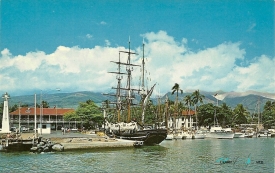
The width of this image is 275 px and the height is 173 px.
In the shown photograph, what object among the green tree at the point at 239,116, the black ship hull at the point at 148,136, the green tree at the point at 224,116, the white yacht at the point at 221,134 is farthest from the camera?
the green tree at the point at 239,116

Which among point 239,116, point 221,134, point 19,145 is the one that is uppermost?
point 239,116

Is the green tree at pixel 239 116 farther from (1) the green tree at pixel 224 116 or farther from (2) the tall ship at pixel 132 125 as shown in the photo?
(2) the tall ship at pixel 132 125

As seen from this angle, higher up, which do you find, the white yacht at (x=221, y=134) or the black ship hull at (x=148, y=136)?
the black ship hull at (x=148, y=136)

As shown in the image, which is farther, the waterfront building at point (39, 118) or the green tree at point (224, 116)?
the green tree at point (224, 116)

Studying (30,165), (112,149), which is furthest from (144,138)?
(30,165)

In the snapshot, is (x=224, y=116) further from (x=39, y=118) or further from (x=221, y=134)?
(x=39, y=118)

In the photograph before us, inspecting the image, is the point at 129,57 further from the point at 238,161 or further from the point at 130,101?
the point at 238,161

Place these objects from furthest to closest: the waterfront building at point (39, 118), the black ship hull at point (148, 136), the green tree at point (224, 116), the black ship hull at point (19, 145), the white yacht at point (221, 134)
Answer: the green tree at point (224, 116), the waterfront building at point (39, 118), the white yacht at point (221, 134), the black ship hull at point (148, 136), the black ship hull at point (19, 145)

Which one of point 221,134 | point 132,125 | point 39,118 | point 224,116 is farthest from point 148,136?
point 224,116

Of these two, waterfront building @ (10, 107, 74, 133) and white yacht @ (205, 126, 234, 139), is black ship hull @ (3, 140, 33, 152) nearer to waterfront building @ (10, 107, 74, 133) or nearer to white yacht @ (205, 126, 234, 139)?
waterfront building @ (10, 107, 74, 133)

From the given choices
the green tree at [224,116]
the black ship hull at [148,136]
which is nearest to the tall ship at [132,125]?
the black ship hull at [148,136]

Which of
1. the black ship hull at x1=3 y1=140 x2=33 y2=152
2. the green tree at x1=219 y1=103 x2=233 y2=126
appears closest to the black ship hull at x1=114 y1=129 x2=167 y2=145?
the black ship hull at x1=3 y1=140 x2=33 y2=152

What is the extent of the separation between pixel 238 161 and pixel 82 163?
647 inches

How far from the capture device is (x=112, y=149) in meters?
53.6
